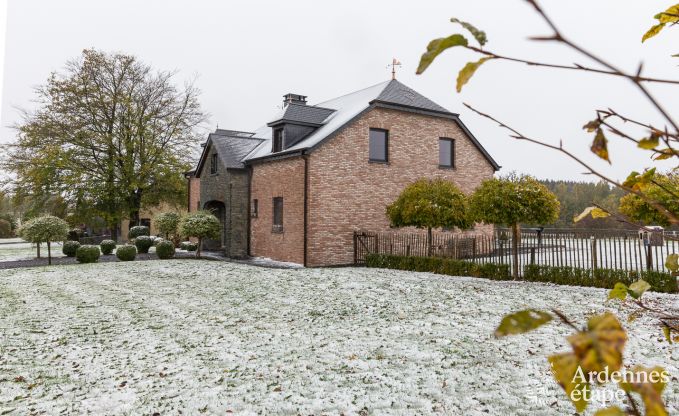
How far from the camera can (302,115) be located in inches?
741

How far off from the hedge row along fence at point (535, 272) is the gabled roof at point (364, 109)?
526 cm

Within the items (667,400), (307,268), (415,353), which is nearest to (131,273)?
(307,268)

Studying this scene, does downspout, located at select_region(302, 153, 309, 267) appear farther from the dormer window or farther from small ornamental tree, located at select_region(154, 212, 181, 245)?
small ornamental tree, located at select_region(154, 212, 181, 245)

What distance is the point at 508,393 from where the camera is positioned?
4.45m

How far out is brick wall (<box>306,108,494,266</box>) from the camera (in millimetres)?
16328

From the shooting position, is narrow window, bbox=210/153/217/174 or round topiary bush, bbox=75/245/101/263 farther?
narrow window, bbox=210/153/217/174

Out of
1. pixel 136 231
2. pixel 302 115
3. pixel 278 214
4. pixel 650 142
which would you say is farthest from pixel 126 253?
pixel 650 142

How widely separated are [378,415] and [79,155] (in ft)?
85.3

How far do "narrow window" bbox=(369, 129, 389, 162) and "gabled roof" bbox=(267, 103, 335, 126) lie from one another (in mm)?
2696

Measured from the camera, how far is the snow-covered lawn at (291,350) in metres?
4.36

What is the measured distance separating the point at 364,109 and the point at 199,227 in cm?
879

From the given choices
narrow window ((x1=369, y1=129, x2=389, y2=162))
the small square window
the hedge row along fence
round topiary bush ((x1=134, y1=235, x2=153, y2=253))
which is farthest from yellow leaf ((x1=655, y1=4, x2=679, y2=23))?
round topiary bush ((x1=134, y1=235, x2=153, y2=253))

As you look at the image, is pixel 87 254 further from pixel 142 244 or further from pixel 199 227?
pixel 199 227

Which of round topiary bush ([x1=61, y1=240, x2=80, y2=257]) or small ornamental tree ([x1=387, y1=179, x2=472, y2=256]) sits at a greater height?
small ornamental tree ([x1=387, y1=179, x2=472, y2=256])
